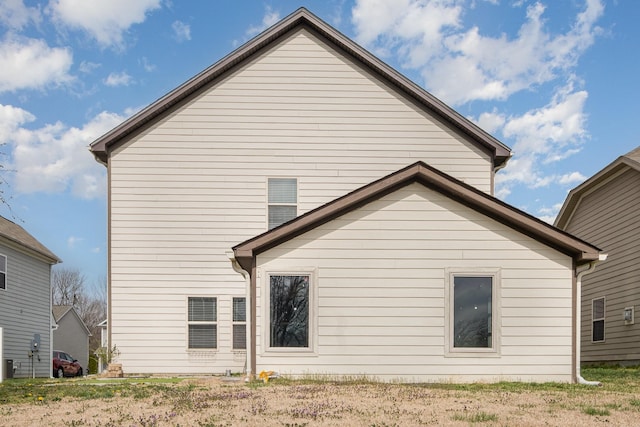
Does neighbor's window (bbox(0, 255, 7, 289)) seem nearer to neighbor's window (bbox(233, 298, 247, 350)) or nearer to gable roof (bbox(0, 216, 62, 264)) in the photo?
gable roof (bbox(0, 216, 62, 264))

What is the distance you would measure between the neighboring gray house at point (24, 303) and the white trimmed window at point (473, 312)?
1810cm

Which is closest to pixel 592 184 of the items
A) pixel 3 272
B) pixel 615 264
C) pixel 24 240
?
pixel 615 264

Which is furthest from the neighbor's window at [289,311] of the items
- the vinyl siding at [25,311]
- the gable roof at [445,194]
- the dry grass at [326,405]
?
the vinyl siding at [25,311]

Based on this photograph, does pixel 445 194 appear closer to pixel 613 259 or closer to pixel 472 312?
pixel 472 312

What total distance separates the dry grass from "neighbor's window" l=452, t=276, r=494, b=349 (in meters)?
1.03

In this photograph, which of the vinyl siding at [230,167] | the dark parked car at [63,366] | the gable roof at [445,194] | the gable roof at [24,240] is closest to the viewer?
the gable roof at [445,194]

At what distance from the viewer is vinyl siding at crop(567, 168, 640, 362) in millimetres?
19453

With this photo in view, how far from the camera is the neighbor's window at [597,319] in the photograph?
21969mm

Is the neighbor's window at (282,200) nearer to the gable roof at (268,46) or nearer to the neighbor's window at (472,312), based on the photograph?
the gable roof at (268,46)

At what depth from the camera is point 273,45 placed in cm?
1744

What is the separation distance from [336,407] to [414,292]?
4214mm

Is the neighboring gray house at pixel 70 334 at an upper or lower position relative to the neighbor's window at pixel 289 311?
lower

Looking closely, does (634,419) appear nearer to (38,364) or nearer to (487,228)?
(487,228)

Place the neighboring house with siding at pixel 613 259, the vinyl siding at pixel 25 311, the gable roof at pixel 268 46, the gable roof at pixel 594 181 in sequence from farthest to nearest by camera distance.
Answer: the vinyl siding at pixel 25 311 < the neighboring house with siding at pixel 613 259 < the gable roof at pixel 594 181 < the gable roof at pixel 268 46
